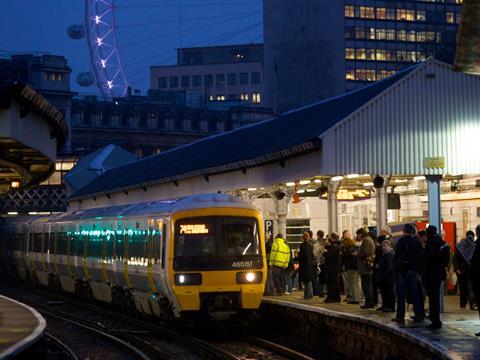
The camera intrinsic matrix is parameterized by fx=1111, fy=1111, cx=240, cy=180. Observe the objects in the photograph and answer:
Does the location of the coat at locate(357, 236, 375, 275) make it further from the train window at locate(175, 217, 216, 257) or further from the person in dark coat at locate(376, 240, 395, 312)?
the train window at locate(175, 217, 216, 257)

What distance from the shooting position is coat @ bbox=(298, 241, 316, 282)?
85.7ft

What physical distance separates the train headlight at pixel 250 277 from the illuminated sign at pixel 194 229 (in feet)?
3.89

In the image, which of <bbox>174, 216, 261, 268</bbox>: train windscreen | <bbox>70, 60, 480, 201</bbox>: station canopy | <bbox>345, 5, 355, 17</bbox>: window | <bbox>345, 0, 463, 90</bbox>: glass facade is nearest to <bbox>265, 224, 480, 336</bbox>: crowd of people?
<bbox>70, 60, 480, 201</bbox>: station canopy

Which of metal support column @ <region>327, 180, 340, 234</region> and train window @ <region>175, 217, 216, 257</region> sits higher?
metal support column @ <region>327, 180, 340, 234</region>

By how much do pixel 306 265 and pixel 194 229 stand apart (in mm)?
3941

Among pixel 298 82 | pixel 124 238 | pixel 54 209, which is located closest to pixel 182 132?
pixel 298 82

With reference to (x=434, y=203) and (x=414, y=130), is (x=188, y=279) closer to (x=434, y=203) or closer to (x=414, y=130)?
(x=434, y=203)

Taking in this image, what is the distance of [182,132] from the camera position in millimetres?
141500

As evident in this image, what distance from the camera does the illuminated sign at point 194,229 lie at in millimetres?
23141

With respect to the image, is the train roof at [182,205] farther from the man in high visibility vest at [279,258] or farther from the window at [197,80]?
the window at [197,80]

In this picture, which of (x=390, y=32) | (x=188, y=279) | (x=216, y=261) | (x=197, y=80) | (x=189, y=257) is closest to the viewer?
(x=188, y=279)

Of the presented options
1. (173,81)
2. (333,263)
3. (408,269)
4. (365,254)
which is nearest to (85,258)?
(333,263)

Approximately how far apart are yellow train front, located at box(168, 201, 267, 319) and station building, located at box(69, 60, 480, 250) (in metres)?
2.28

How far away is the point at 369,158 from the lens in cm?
2434
